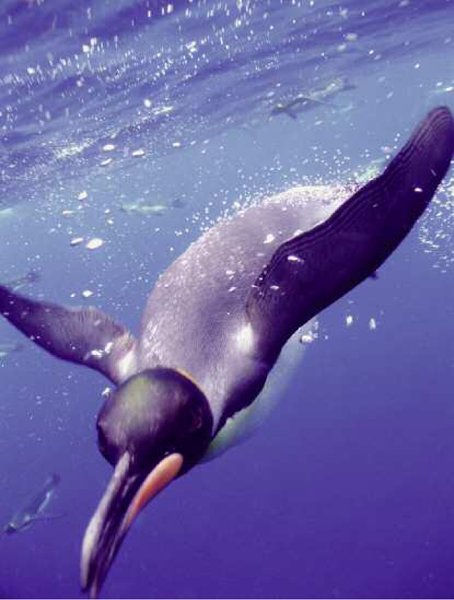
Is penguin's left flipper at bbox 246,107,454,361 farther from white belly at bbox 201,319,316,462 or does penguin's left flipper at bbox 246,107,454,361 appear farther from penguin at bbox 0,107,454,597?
white belly at bbox 201,319,316,462

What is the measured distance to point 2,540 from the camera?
2459 cm

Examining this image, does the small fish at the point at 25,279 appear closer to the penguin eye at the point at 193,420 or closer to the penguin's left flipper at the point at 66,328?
the penguin's left flipper at the point at 66,328

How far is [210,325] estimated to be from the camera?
262 centimetres

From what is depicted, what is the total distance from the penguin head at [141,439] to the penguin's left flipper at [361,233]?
588 millimetres

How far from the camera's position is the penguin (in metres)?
1.81

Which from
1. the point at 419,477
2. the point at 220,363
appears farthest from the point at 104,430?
the point at 419,477

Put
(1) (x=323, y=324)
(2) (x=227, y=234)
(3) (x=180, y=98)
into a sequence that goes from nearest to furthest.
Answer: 1. (2) (x=227, y=234)
2. (3) (x=180, y=98)
3. (1) (x=323, y=324)

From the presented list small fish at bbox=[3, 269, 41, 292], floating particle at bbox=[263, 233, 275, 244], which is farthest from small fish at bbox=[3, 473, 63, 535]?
floating particle at bbox=[263, 233, 275, 244]

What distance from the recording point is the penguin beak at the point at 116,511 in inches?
62.9

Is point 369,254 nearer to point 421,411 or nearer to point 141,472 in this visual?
point 141,472

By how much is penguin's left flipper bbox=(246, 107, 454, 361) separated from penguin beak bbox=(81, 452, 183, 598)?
783 millimetres

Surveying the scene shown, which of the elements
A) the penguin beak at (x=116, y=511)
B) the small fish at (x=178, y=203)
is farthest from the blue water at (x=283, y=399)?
the penguin beak at (x=116, y=511)

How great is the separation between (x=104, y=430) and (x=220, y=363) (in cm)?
66

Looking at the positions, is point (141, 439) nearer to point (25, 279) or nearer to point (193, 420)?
point (193, 420)
